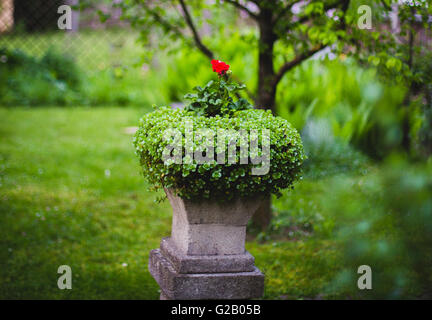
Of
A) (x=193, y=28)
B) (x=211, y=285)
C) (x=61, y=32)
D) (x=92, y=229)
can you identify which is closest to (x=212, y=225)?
(x=211, y=285)

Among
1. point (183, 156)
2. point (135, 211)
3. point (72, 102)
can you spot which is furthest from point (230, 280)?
point (72, 102)

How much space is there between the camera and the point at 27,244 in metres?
4.33

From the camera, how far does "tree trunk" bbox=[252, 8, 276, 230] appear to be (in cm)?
429

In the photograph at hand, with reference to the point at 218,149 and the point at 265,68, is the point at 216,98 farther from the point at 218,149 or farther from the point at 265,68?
the point at 265,68

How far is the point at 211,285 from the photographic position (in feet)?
8.96

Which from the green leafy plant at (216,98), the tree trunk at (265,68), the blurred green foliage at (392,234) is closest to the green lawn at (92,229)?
the blurred green foliage at (392,234)

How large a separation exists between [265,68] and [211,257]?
218 cm

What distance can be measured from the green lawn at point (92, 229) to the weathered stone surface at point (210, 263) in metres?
1.00

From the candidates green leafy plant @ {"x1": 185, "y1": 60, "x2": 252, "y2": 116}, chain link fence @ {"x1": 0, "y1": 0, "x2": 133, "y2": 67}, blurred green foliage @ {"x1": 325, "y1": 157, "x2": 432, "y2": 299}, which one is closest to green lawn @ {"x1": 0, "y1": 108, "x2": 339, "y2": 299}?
blurred green foliage @ {"x1": 325, "y1": 157, "x2": 432, "y2": 299}

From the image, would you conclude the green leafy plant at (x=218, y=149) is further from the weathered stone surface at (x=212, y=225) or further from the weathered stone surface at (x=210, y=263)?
the weathered stone surface at (x=210, y=263)

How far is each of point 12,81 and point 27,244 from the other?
6.14 metres

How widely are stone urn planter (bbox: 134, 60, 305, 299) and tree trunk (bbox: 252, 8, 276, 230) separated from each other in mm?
1450

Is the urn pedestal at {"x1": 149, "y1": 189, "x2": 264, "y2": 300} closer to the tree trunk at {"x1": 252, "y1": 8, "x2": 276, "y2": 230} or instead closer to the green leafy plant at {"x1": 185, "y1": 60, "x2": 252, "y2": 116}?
the green leafy plant at {"x1": 185, "y1": 60, "x2": 252, "y2": 116}

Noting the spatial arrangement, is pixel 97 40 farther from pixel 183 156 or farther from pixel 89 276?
pixel 183 156
